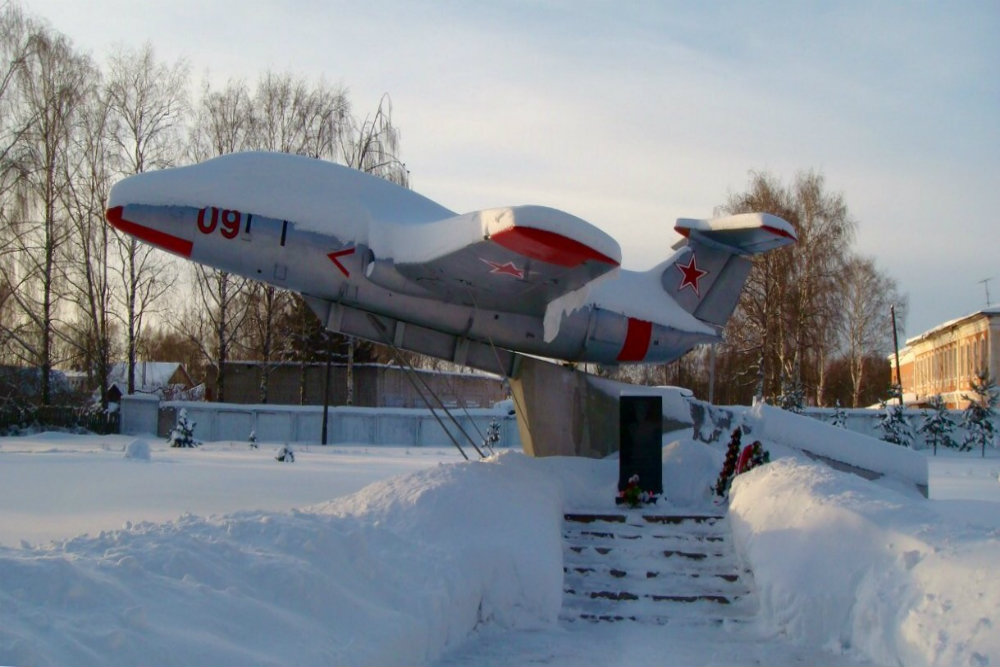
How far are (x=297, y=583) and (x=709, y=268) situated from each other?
360 inches

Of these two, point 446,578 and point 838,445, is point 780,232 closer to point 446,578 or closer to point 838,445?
point 838,445

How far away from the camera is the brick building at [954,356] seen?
4478cm

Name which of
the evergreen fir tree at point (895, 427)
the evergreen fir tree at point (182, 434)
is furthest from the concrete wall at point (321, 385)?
the evergreen fir tree at point (895, 427)

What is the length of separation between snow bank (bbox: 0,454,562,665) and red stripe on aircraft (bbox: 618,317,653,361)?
13.4ft

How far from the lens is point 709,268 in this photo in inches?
506

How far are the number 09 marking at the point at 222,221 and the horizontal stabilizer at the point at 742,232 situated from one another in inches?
238

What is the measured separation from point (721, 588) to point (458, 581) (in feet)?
9.12

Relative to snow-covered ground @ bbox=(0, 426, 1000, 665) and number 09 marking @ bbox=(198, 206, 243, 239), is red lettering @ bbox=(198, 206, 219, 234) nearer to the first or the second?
number 09 marking @ bbox=(198, 206, 243, 239)

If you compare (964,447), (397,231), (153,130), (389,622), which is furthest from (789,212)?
(389,622)

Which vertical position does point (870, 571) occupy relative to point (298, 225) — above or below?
below

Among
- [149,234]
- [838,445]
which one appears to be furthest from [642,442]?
[149,234]

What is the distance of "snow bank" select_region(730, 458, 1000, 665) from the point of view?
16.0ft

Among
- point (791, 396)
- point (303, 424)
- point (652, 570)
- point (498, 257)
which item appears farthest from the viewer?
point (791, 396)

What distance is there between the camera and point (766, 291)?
3334 cm
